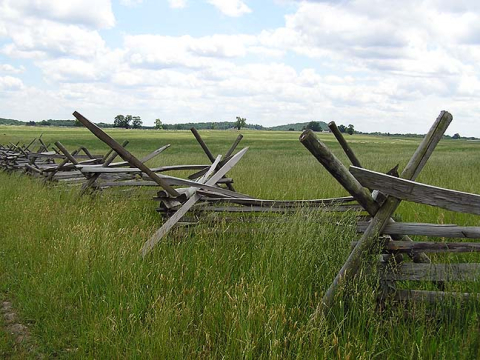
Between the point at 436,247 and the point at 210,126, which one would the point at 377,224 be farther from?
the point at 210,126

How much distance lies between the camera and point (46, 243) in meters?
5.39

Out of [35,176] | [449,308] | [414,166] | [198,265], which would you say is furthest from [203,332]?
[35,176]

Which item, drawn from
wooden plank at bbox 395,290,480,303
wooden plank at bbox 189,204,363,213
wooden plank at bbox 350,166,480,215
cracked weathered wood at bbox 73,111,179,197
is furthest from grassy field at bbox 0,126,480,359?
cracked weathered wood at bbox 73,111,179,197

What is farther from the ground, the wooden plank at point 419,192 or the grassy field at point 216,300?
the wooden plank at point 419,192


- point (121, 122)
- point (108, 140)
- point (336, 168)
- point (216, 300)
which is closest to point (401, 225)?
point (336, 168)

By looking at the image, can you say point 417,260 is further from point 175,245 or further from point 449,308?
point 175,245

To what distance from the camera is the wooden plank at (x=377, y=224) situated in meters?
3.28

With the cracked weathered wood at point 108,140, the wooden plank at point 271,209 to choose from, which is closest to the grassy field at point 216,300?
the wooden plank at point 271,209

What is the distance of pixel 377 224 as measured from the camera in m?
3.30

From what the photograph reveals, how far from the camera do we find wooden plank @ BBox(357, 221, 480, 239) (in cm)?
347

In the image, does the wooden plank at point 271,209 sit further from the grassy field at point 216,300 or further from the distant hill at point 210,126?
the distant hill at point 210,126

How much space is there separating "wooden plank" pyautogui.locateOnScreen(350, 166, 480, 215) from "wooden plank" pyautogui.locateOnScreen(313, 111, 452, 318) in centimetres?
19

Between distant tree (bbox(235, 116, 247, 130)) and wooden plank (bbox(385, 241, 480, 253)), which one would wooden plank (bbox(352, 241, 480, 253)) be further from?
distant tree (bbox(235, 116, 247, 130))

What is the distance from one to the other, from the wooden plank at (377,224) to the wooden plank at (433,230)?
186 millimetres
